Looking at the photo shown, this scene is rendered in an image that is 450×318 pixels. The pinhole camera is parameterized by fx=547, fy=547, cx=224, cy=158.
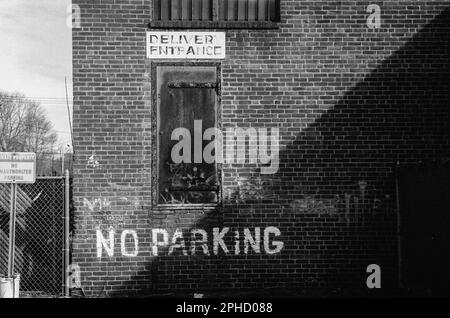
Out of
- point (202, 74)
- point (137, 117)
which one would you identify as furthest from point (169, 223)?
point (202, 74)

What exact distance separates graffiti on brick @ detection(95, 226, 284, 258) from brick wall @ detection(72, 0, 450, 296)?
0.22 ft

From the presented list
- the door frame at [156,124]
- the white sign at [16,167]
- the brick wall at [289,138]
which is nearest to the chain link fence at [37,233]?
the white sign at [16,167]

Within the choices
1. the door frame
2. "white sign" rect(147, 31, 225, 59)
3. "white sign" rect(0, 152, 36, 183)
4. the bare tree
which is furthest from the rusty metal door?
the bare tree

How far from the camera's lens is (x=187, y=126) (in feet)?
29.8

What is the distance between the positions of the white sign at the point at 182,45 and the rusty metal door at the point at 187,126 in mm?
200

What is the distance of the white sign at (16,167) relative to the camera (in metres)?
8.66

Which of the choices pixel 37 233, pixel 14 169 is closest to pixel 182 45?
pixel 14 169

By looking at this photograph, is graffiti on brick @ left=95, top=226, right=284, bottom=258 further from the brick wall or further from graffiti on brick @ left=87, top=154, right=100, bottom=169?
graffiti on brick @ left=87, top=154, right=100, bottom=169

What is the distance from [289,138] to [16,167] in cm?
444

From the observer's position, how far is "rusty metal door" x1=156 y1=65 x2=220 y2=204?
9.04m

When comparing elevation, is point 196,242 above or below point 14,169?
below

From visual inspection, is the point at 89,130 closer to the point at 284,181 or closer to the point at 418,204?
the point at 284,181

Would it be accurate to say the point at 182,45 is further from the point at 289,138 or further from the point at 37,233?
the point at 37,233
